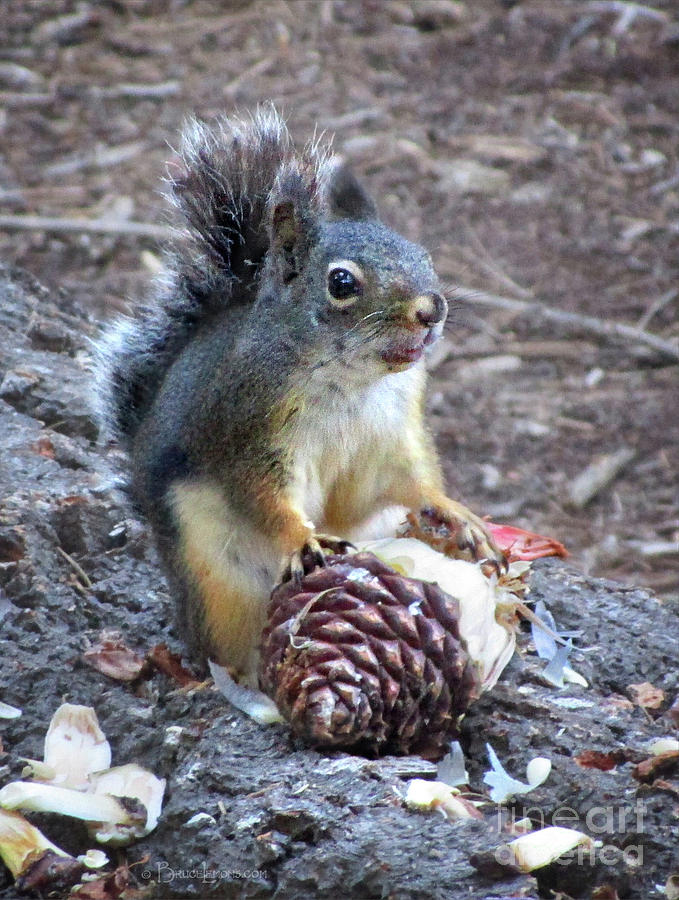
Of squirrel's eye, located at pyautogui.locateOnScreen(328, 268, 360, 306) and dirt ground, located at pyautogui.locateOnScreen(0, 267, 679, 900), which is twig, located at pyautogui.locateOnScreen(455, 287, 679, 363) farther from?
squirrel's eye, located at pyautogui.locateOnScreen(328, 268, 360, 306)

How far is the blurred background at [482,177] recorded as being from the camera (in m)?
3.71

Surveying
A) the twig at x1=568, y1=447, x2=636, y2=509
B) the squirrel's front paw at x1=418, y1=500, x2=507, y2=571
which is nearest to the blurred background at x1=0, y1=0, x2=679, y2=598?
the twig at x1=568, y1=447, x2=636, y2=509

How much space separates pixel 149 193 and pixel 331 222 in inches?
108

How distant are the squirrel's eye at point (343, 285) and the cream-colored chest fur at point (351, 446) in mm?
156

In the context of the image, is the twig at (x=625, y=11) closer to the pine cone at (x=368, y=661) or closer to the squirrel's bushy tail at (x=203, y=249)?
the squirrel's bushy tail at (x=203, y=249)

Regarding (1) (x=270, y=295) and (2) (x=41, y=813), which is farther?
(1) (x=270, y=295)

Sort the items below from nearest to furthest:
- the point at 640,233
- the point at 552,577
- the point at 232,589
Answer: the point at 232,589
the point at 552,577
the point at 640,233

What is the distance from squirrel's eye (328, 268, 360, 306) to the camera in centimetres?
205

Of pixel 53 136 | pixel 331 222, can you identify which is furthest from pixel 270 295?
pixel 53 136

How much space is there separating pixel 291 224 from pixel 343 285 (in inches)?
6.9

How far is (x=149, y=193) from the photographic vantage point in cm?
482

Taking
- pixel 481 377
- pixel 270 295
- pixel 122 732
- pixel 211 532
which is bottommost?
pixel 481 377

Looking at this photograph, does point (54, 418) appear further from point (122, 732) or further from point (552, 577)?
point (552, 577)

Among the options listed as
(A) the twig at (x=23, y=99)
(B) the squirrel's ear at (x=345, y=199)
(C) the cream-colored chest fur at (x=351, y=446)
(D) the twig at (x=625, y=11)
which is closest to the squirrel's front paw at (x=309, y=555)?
(C) the cream-colored chest fur at (x=351, y=446)
